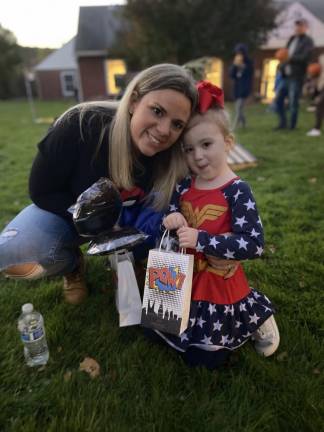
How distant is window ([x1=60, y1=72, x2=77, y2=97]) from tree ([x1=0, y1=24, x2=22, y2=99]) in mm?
5274

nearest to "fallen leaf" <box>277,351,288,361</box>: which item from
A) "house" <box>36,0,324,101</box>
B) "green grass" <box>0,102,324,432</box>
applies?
"green grass" <box>0,102,324,432</box>

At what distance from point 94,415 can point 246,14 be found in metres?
17.1

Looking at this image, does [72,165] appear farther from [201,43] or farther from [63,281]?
[201,43]

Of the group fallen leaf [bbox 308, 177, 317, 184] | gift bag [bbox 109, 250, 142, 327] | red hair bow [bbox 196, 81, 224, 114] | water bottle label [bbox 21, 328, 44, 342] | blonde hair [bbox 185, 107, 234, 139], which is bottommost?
fallen leaf [bbox 308, 177, 317, 184]

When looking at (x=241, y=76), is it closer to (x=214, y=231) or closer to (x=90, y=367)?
(x=214, y=231)

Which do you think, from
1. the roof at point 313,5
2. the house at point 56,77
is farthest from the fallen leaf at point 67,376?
the house at point 56,77

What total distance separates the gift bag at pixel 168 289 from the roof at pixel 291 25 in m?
18.6

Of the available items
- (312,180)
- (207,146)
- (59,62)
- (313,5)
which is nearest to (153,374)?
(207,146)

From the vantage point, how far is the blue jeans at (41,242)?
189 cm

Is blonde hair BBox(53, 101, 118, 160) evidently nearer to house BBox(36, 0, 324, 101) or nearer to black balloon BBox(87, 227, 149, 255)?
black balloon BBox(87, 227, 149, 255)

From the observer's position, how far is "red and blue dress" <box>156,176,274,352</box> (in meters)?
1.66

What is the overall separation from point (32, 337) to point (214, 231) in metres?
1.04

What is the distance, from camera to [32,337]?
1.66 metres

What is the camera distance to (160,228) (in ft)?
6.48
